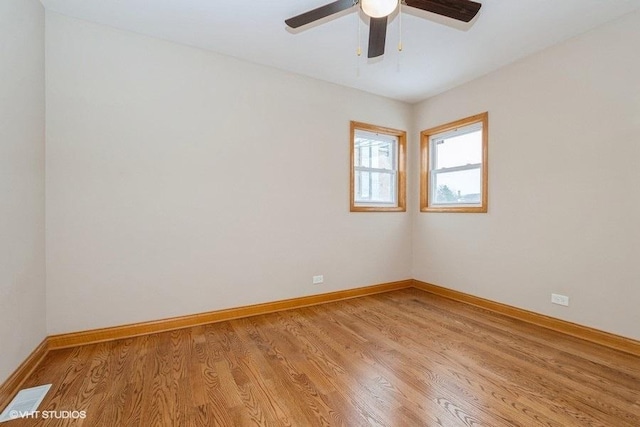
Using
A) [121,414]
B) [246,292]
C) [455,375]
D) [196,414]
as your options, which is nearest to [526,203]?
[455,375]

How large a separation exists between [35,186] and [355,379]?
2.64 metres

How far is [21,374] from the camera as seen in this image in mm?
1752

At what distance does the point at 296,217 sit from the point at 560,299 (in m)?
2.72

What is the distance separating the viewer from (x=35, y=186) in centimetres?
200

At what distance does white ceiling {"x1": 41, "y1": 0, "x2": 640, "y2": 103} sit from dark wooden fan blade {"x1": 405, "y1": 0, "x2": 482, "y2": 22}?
476mm

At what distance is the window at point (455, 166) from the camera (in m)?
3.28

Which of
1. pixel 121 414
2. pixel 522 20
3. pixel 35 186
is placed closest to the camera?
pixel 121 414

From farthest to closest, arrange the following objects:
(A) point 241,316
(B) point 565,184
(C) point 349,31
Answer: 1. (A) point 241,316
2. (B) point 565,184
3. (C) point 349,31

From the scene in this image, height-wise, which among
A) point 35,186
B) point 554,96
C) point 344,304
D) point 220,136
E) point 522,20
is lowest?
point 344,304

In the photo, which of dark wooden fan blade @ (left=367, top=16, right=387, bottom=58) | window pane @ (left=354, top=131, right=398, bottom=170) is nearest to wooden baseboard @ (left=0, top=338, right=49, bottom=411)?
dark wooden fan blade @ (left=367, top=16, right=387, bottom=58)

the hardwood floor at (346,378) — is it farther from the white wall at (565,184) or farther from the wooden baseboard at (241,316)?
the white wall at (565,184)

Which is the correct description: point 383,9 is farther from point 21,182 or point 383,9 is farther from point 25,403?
point 25,403

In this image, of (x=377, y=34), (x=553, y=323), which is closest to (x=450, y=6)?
(x=377, y=34)

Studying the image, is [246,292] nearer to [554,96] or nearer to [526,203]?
[526,203]
